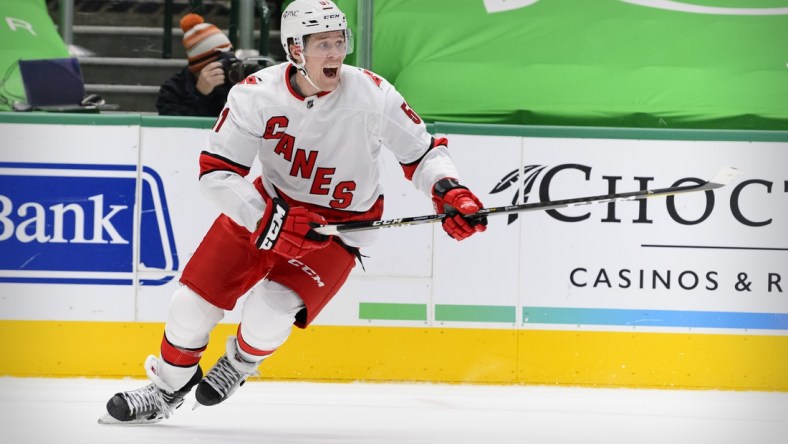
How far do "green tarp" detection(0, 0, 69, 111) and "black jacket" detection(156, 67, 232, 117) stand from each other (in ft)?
1.78

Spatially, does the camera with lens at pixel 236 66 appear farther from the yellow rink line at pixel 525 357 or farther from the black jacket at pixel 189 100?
the yellow rink line at pixel 525 357

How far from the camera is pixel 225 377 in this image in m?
3.47

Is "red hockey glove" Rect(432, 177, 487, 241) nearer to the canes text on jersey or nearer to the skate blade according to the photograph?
the canes text on jersey

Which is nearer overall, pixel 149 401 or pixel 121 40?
pixel 149 401

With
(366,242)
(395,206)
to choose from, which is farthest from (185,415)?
(395,206)

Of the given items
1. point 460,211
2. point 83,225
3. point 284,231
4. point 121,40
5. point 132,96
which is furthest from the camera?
point 121,40

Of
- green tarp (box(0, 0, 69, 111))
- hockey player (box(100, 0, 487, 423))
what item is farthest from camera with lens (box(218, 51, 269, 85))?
hockey player (box(100, 0, 487, 423))

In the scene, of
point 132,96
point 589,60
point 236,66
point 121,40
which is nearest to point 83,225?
point 236,66

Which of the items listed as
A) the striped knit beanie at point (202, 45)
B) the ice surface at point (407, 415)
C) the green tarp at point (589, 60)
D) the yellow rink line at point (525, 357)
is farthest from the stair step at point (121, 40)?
the ice surface at point (407, 415)

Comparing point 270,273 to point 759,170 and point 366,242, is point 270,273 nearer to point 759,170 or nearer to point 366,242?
point 366,242

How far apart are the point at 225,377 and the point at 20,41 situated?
2070 mm

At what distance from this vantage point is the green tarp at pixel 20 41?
183 inches

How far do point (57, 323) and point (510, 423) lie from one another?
1755 mm

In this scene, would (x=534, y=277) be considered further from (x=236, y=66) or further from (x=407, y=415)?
(x=236, y=66)
